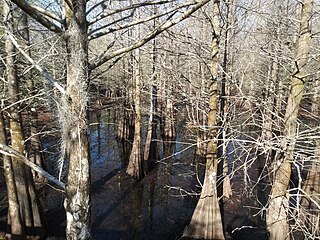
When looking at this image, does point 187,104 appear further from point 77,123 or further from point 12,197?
point 77,123

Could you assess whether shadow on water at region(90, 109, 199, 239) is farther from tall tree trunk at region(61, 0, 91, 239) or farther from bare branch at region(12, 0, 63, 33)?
bare branch at region(12, 0, 63, 33)

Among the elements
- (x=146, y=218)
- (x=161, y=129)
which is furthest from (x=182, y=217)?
(x=161, y=129)

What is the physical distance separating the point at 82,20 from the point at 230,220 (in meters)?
7.07

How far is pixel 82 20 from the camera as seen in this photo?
1940 mm

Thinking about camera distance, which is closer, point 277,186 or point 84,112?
point 84,112

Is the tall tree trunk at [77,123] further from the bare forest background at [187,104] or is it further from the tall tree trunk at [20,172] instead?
the tall tree trunk at [20,172]

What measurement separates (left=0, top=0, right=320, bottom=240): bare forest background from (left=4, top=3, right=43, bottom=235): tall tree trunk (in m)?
0.02

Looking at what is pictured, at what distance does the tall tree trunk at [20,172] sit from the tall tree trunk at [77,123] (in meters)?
3.62

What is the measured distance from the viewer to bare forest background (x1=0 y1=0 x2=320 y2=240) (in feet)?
6.66

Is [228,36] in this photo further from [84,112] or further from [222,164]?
[84,112]

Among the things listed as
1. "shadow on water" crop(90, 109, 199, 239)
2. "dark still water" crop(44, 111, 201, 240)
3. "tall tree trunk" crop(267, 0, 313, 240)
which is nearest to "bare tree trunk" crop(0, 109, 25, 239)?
"dark still water" crop(44, 111, 201, 240)

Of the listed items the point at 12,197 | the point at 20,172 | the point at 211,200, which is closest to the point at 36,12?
the point at 12,197

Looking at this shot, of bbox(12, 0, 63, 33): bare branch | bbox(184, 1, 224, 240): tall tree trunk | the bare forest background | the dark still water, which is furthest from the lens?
the dark still water

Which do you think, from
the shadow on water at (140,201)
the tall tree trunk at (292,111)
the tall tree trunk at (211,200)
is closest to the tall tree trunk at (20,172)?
the shadow on water at (140,201)
